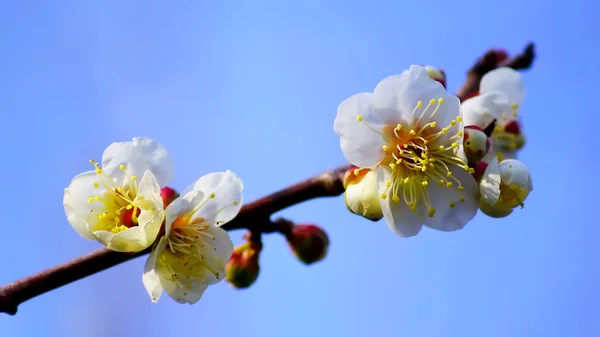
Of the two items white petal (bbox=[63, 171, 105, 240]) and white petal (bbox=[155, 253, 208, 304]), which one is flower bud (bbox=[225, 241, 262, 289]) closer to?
white petal (bbox=[155, 253, 208, 304])

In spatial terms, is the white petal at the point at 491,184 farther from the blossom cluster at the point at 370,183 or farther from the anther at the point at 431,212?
the anther at the point at 431,212

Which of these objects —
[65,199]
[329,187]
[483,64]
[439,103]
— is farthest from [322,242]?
[483,64]

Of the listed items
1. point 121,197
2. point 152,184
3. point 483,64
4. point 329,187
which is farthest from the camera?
point 483,64

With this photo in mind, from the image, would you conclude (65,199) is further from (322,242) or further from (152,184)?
(322,242)

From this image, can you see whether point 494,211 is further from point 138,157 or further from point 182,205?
point 138,157

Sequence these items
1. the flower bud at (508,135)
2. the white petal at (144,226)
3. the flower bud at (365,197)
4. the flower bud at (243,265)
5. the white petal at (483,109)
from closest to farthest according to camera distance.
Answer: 1. the white petal at (144,226)
2. the flower bud at (365,197)
3. the white petal at (483,109)
4. the flower bud at (243,265)
5. the flower bud at (508,135)

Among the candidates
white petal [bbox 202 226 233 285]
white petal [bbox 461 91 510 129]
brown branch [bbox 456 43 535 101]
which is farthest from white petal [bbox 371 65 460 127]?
brown branch [bbox 456 43 535 101]

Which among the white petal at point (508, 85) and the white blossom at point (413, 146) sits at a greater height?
the white petal at point (508, 85)

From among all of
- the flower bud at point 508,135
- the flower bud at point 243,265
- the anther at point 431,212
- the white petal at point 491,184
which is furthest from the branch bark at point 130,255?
the flower bud at point 508,135
